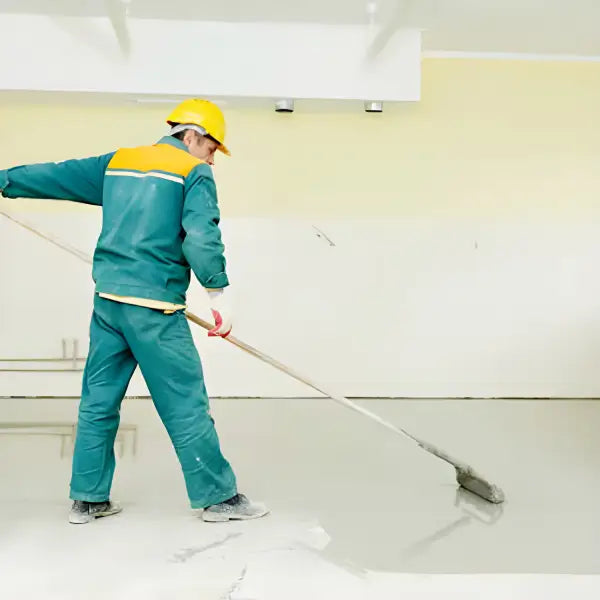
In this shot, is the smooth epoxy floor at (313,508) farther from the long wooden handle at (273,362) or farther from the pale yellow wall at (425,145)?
the pale yellow wall at (425,145)

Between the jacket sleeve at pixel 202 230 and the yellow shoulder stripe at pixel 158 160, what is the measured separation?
0.14ft

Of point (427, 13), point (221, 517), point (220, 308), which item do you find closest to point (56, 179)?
point (220, 308)

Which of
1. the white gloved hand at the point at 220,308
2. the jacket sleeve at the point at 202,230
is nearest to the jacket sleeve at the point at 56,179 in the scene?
the jacket sleeve at the point at 202,230

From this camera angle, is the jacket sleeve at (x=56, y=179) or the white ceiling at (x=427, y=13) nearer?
the jacket sleeve at (x=56, y=179)

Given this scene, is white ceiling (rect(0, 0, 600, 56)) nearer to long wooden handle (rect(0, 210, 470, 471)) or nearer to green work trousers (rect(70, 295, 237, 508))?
long wooden handle (rect(0, 210, 470, 471))

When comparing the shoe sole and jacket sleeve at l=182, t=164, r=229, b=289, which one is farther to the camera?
Result: the shoe sole

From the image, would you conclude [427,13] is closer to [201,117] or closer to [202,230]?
[201,117]

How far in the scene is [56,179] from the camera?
250cm

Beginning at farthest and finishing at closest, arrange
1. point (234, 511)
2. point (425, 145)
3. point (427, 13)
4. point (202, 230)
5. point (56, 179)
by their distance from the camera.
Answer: point (425, 145), point (427, 13), point (56, 179), point (234, 511), point (202, 230)

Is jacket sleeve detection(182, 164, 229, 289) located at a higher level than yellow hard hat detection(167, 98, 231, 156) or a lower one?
lower

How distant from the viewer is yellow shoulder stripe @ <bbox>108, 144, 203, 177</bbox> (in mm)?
2348

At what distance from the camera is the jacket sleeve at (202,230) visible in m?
2.26

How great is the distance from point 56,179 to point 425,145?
110 inches

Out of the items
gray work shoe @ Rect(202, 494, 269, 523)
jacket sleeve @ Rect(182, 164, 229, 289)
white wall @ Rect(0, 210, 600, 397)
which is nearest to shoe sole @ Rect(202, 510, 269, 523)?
gray work shoe @ Rect(202, 494, 269, 523)
